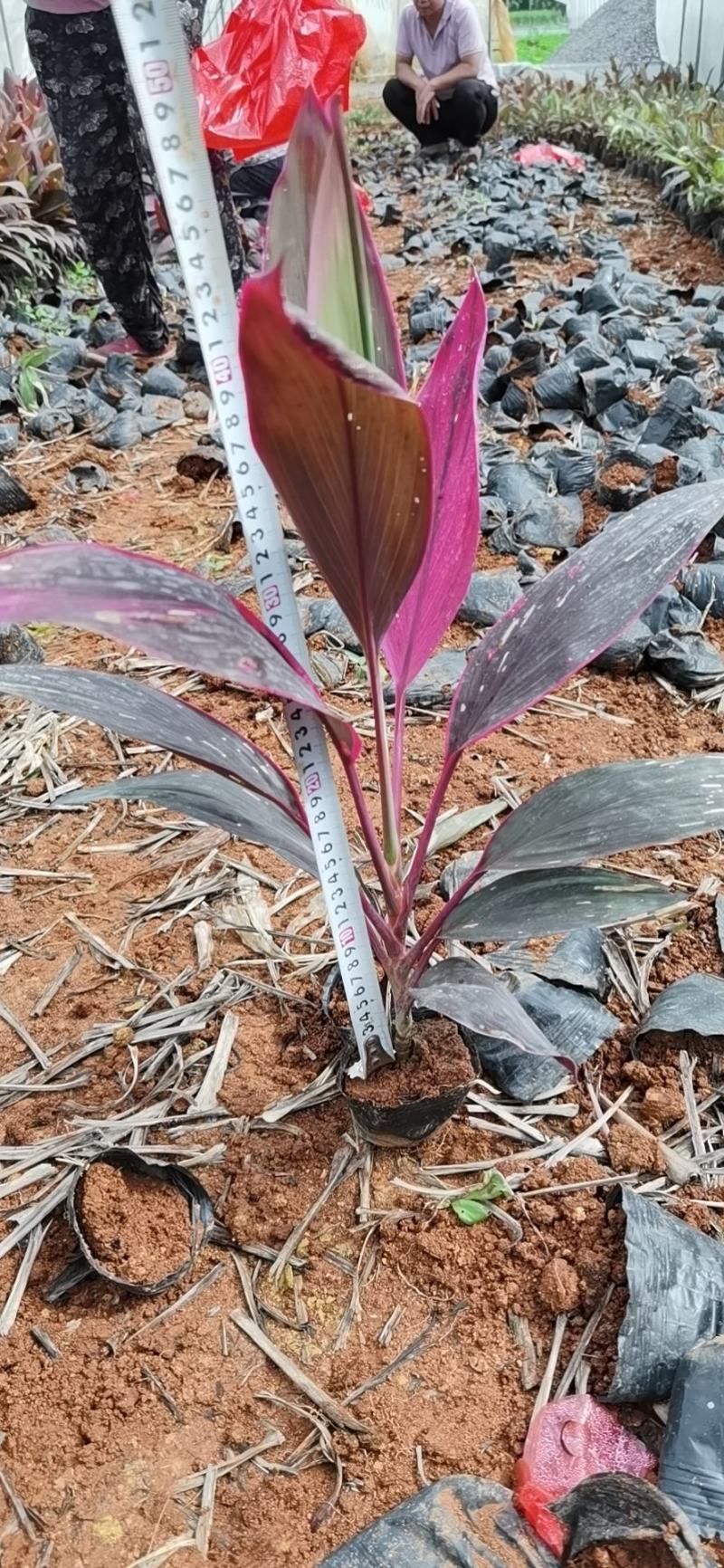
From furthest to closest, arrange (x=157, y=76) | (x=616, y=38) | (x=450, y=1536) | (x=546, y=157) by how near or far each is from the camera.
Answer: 1. (x=616, y=38)
2. (x=546, y=157)
3. (x=450, y=1536)
4. (x=157, y=76)

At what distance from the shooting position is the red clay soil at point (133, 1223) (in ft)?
2.53

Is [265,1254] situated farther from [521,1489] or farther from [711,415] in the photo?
[711,415]

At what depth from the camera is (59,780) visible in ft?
4.38

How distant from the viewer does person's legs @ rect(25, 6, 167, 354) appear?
87.8 inches

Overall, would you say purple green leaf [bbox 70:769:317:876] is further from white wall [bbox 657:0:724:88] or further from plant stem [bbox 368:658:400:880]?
white wall [bbox 657:0:724:88]

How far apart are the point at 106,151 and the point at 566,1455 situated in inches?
106

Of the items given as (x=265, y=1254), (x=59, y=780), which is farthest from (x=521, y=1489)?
(x=59, y=780)

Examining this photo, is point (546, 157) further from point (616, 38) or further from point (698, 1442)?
point (698, 1442)

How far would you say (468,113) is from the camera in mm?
6176

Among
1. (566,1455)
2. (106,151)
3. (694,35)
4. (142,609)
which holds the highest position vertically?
(694,35)

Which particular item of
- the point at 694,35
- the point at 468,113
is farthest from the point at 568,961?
the point at 694,35

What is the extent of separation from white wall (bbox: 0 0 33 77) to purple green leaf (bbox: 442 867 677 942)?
611 cm

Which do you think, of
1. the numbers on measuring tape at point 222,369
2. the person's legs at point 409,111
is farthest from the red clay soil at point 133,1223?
the person's legs at point 409,111

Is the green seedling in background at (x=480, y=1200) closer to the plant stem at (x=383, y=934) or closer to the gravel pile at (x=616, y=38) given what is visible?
the plant stem at (x=383, y=934)
